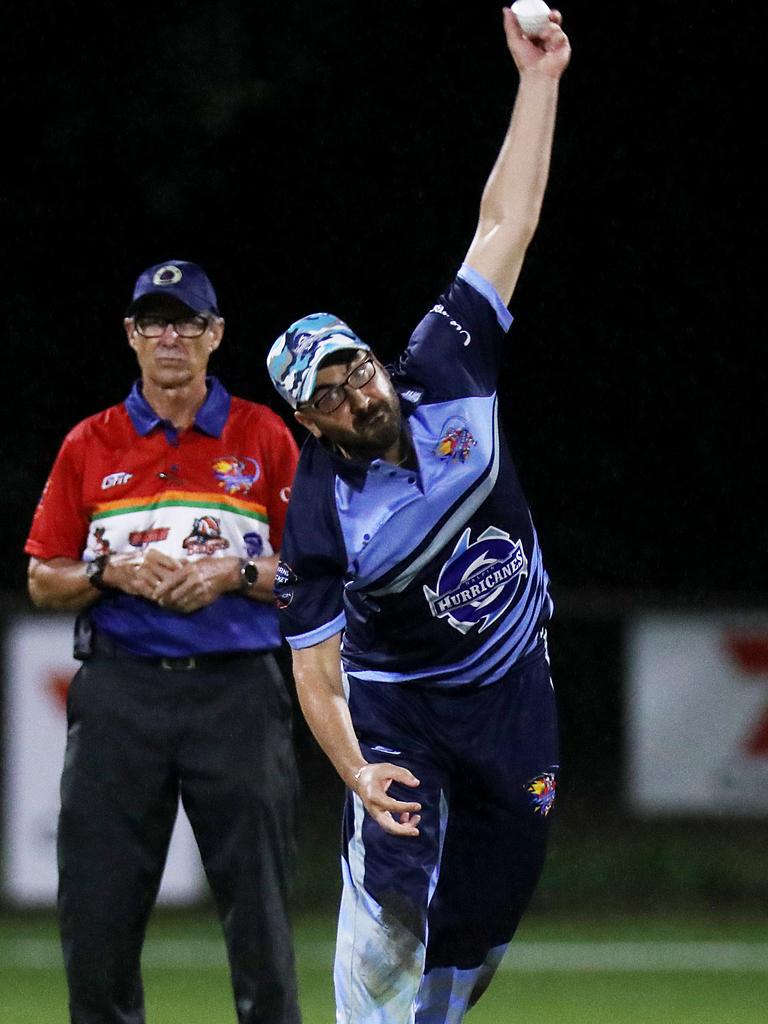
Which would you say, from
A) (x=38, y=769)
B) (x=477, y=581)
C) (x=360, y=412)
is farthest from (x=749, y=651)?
(x=360, y=412)

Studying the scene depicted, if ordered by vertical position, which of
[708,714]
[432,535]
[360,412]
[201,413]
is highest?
[360,412]

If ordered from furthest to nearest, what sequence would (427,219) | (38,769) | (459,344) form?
(427,219), (38,769), (459,344)

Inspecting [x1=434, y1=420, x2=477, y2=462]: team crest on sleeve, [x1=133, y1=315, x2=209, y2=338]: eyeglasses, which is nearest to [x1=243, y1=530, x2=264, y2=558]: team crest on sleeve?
[x1=133, y1=315, x2=209, y2=338]: eyeglasses

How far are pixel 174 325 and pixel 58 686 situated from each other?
4.09 meters

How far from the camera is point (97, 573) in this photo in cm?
559

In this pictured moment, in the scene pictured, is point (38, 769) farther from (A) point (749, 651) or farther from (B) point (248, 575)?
(B) point (248, 575)

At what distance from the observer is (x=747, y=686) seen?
9.84 metres

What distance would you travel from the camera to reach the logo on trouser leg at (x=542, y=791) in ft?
16.9

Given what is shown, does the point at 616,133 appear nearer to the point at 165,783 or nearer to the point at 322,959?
the point at 322,959

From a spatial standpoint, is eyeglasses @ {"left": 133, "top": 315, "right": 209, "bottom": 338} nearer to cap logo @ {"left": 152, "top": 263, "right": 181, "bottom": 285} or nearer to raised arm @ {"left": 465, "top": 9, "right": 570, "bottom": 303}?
cap logo @ {"left": 152, "top": 263, "right": 181, "bottom": 285}

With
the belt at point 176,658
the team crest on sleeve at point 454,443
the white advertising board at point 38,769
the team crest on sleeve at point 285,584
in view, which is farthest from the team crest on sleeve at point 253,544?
the white advertising board at point 38,769

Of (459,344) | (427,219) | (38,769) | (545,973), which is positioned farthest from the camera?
(427,219)

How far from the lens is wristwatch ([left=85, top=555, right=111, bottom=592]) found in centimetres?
559

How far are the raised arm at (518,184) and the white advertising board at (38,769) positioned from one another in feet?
15.8
